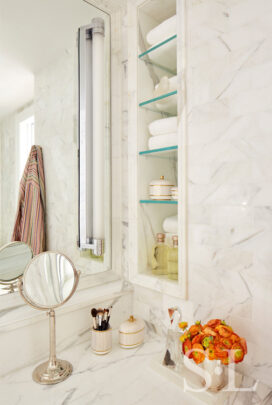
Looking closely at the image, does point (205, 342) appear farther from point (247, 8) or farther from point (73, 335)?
point (247, 8)

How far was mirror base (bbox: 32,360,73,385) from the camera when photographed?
884mm

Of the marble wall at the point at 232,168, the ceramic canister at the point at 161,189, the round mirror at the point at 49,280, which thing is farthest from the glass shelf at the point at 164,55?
the round mirror at the point at 49,280

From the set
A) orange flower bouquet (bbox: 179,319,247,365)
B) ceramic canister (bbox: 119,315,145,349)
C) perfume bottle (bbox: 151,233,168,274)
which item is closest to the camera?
orange flower bouquet (bbox: 179,319,247,365)

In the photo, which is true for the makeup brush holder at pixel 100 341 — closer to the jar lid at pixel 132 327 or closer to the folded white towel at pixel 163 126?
the jar lid at pixel 132 327

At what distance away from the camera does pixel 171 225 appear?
1.21 meters

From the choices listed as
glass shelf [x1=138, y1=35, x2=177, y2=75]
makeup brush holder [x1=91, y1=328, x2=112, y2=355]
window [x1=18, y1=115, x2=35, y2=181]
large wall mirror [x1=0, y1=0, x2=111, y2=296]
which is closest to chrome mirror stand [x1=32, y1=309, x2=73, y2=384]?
makeup brush holder [x1=91, y1=328, x2=112, y2=355]

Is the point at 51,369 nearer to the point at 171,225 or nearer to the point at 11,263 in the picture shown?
Result: the point at 11,263

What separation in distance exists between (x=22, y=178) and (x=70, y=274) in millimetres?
402

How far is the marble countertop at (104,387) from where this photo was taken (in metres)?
0.81

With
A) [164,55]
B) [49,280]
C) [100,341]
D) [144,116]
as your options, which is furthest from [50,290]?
[164,55]

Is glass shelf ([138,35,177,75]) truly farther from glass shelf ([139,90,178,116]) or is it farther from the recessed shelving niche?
glass shelf ([139,90,178,116])

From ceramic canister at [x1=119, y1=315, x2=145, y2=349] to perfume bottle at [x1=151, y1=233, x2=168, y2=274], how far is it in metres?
0.23

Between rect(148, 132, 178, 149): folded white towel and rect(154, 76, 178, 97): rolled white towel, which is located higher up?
rect(154, 76, 178, 97): rolled white towel

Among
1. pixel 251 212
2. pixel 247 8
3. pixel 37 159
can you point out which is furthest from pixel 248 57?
pixel 37 159
